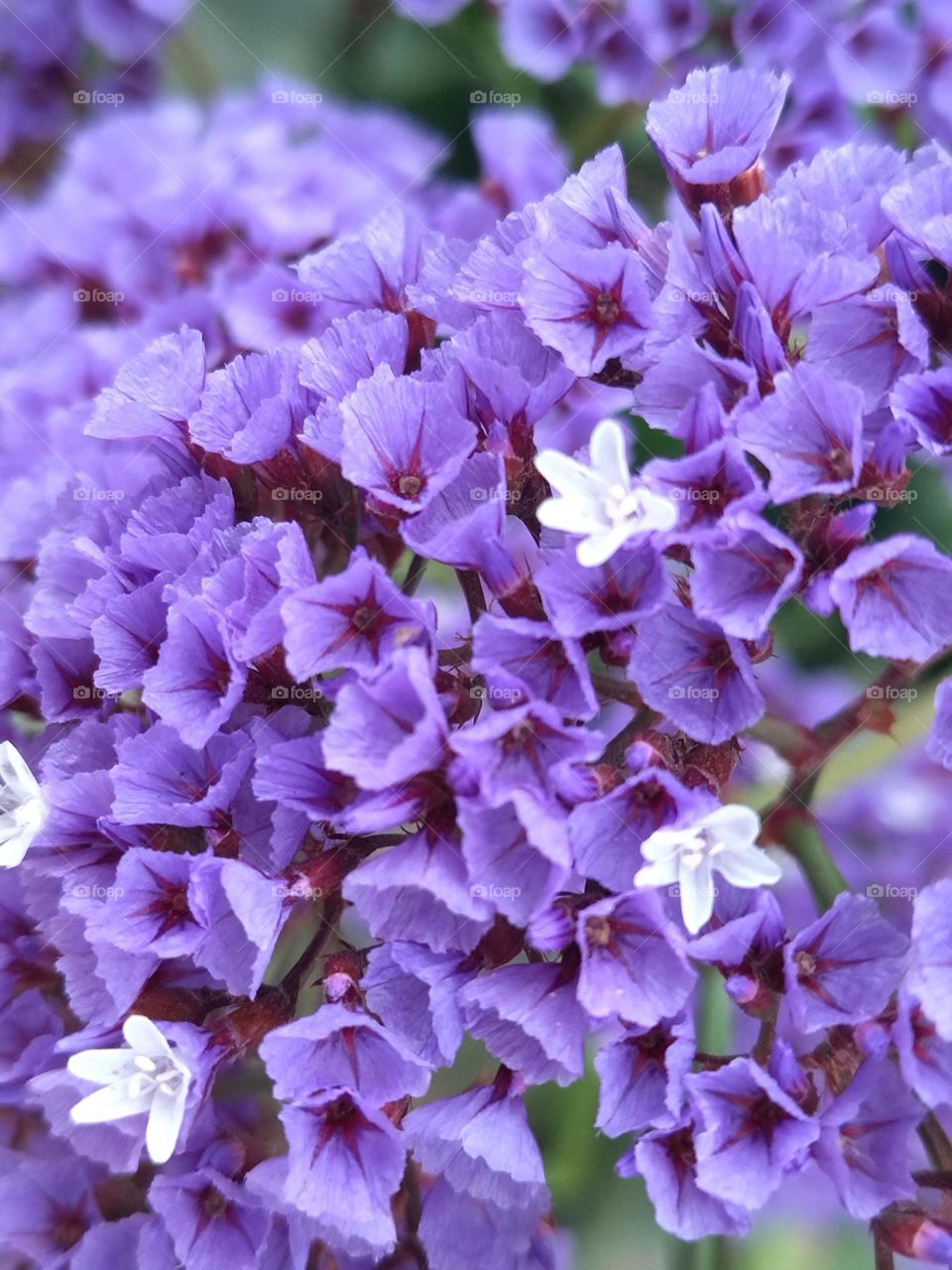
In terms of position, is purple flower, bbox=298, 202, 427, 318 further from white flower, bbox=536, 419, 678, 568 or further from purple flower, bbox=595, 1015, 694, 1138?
purple flower, bbox=595, 1015, 694, 1138

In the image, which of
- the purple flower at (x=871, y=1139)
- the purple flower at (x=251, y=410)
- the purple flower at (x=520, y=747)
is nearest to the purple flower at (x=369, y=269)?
the purple flower at (x=251, y=410)

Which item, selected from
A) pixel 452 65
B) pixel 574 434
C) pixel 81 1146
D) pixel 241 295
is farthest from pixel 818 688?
pixel 81 1146

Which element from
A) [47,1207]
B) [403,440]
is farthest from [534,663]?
[47,1207]

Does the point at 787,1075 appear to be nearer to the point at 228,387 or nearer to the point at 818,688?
the point at 228,387

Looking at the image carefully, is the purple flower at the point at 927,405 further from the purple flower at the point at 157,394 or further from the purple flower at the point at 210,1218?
the purple flower at the point at 210,1218

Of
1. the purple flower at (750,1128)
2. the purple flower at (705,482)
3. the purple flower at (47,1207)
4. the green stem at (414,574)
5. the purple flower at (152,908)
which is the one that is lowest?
the purple flower at (47,1207)

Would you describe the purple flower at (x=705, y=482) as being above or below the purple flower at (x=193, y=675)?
above

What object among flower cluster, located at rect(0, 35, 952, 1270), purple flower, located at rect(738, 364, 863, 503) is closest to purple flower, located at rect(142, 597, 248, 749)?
flower cluster, located at rect(0, 35, 952, 1270)
